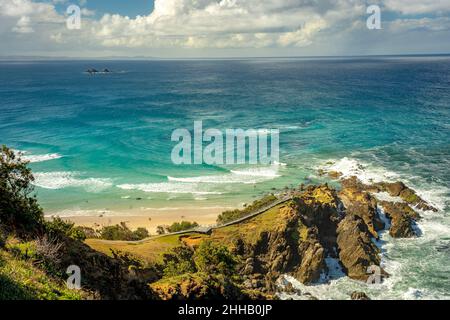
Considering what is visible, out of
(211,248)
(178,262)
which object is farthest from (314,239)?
(178,262)

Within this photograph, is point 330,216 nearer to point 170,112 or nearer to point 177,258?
point 177,258

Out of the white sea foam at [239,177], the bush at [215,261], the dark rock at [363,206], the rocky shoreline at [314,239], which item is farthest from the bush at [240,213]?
the white sea foam at [239,177]

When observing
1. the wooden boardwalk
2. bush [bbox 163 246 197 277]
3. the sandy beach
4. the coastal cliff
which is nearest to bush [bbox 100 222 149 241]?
the wooden boardwalk

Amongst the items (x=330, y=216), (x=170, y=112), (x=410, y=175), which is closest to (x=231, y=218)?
(x=330, y=216)

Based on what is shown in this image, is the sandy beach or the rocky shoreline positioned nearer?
the rocky shoreline

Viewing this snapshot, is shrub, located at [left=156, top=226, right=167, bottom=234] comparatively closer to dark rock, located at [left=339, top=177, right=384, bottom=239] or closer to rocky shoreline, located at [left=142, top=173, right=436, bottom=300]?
rocky shoreline, located at [left=142, top=173, right=436, bottom=300]

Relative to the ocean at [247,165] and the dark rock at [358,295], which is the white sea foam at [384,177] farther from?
the dark rock at [358,295]
